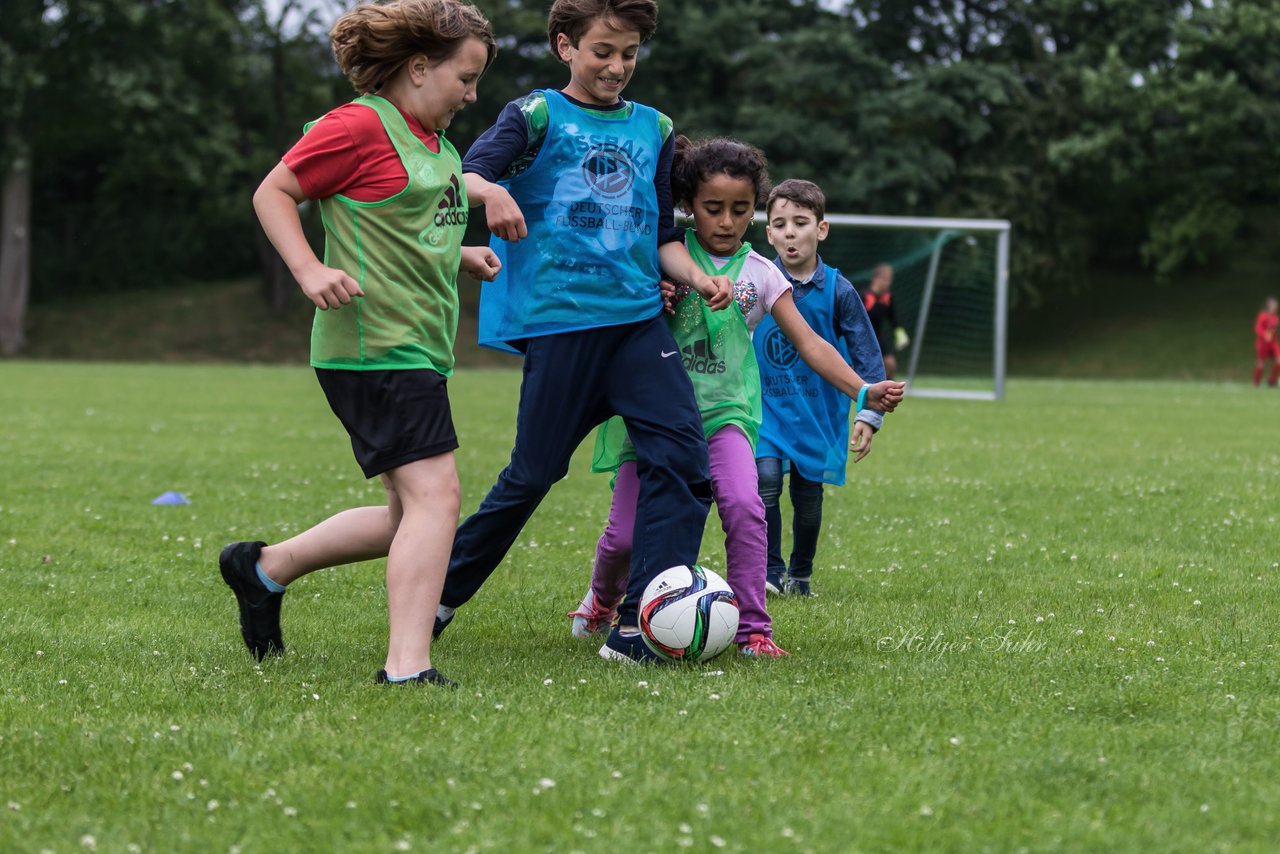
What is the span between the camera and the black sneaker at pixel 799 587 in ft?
21.1

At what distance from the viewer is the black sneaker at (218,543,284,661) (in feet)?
15.7

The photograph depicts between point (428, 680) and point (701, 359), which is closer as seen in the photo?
point (428, 680)

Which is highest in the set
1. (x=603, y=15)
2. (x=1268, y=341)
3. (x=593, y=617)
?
(x=603, y=15)

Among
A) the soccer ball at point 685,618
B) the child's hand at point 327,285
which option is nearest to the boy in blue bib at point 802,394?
the soccer ball at point 685,618

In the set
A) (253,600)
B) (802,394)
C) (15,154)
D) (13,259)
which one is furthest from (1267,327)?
(13,259)

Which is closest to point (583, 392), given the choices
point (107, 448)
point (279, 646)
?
point (279, 646)

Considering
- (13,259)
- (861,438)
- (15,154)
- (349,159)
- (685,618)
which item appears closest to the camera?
(349,159)

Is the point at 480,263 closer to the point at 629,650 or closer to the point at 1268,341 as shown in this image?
the point at 629,650

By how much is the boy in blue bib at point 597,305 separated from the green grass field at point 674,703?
0.51 m

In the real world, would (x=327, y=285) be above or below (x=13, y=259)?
above

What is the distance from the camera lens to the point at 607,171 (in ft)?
15.6

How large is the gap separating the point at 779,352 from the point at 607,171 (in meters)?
2.09

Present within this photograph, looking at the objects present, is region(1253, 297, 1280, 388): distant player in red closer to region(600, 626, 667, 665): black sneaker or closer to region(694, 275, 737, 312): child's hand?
region(694, 275, 737, 312): child's hand

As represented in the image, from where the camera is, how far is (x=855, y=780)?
3.32 meters
